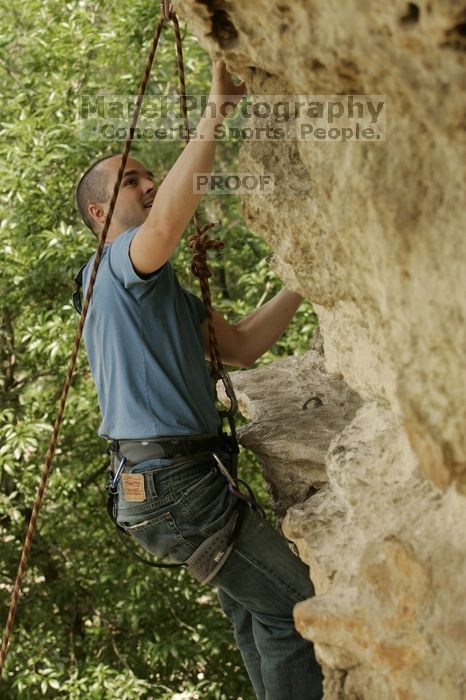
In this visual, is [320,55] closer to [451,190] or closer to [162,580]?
[451,190]

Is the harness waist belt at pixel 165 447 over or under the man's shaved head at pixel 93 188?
under

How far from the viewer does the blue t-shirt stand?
3039mm

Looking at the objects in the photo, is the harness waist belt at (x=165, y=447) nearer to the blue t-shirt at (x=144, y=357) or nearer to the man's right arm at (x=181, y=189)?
the blue t-shirt at (x=144, y=357)

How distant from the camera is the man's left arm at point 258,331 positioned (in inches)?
139

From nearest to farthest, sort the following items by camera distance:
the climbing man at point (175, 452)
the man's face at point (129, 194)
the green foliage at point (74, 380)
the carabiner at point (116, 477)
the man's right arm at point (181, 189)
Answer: the man's right arm at point (181, 189) < the climbing man at point (175, 452) < the carabiner at point (116, 477) < the man's face at point (129, 194) < the green foliage at point (74, 380)

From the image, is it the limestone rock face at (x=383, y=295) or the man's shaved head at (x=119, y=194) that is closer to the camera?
the limestone rock face at (x=383, y=295)

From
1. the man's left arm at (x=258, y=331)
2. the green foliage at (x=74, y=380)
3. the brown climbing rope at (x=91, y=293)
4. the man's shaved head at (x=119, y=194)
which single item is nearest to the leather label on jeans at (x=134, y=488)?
the brown climbing rope at (x=91, y=293)

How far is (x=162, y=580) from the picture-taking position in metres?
6.84

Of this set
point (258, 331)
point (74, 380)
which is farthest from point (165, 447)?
point (74, 380)

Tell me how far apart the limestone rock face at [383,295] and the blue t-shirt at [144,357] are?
43 centimetres

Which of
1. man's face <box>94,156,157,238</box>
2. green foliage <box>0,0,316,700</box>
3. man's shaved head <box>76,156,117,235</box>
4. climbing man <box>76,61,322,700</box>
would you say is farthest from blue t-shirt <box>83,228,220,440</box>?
green foliage <box>0,0,316,700</box>

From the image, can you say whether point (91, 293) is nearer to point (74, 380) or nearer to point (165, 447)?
point (165, 447)

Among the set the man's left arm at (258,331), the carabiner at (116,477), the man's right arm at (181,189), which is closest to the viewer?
the man's right arm at (181,189)

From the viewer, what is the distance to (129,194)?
11.1ft
